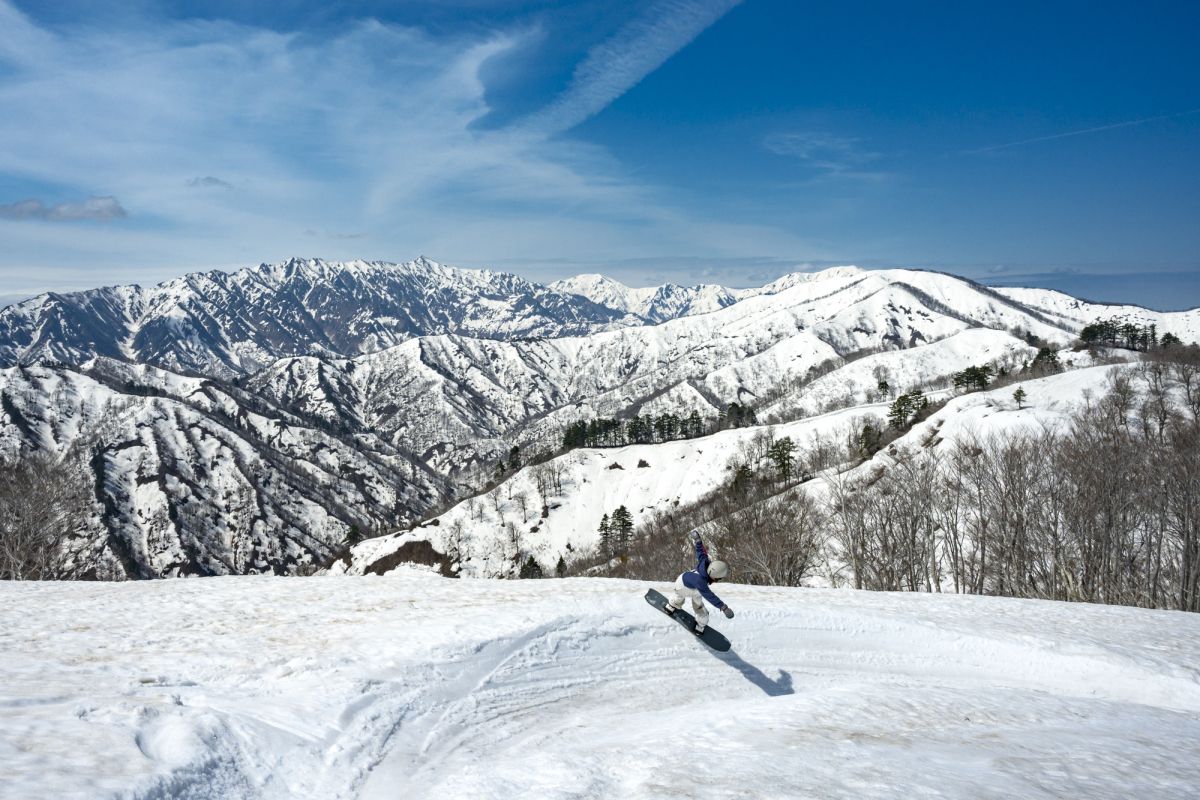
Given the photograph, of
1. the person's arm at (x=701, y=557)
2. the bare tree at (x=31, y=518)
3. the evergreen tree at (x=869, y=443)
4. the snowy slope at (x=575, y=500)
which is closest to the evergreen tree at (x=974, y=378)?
the snowy slope at (x=575, y=500)

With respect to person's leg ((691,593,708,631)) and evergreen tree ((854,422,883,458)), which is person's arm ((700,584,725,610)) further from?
evergreen tree ((854,422,883,458))

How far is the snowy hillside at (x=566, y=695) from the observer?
866cm

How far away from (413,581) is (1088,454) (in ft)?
131

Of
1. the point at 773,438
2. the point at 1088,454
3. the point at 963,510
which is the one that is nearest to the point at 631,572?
the point at 963,510

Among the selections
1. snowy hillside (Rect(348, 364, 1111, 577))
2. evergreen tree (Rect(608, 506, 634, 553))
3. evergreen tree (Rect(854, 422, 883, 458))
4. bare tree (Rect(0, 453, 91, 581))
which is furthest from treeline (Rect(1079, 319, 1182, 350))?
bare tree (Rect(0, 453, 91, 581))

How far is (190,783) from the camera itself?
7.94 meters

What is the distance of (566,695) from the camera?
13.8 meters

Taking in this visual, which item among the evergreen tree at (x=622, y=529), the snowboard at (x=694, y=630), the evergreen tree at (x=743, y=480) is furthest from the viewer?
the evergreen tree at (x=622, y=529)

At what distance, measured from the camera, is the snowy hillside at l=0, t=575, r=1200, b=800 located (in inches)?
341

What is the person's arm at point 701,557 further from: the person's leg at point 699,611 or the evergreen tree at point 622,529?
the evergreen tree at point 622,529

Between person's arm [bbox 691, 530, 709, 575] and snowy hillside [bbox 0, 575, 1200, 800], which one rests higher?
person's arm [bbox 691, 530, 709, 575]

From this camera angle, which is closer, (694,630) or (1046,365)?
(694,630)

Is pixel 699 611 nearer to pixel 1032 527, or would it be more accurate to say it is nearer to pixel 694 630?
pixel 694 630

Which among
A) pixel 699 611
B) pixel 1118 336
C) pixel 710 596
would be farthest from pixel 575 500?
pixel 1118 336
